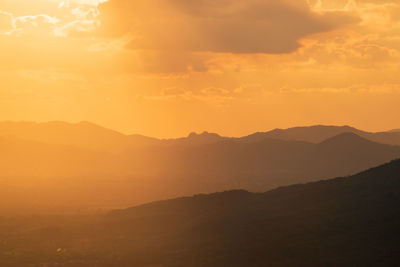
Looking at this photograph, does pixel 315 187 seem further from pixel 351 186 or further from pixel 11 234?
pixel 11 234

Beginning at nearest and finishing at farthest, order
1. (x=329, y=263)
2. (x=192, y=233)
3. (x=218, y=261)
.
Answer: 1. (x=329, y=263)
2. (x=218, y=261)
3. (x=192, y=233)

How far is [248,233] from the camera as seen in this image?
14688 centimetres

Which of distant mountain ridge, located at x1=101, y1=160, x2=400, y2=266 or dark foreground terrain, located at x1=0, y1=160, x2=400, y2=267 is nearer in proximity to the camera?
distant mountain ridge, located at x1=101, y1=160, x2=400, y2=266

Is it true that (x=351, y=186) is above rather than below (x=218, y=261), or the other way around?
above

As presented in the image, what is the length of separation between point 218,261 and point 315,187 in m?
68.9

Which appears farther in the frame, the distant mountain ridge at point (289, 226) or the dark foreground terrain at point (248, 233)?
the dark foreground terrain at point (248, 233)

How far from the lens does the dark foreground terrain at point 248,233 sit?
12406cm

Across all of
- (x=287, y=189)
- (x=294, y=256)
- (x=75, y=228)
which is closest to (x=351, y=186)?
(x=287, y=189)

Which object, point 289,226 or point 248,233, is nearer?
point 289,226

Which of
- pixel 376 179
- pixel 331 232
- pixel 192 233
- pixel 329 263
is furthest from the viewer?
pixel 376 179

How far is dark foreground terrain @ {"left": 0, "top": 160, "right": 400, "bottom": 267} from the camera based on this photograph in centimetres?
12406

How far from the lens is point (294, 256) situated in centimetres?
12194

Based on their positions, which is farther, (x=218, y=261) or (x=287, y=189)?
(x=287, y=189)

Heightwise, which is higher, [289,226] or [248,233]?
[289,226]
